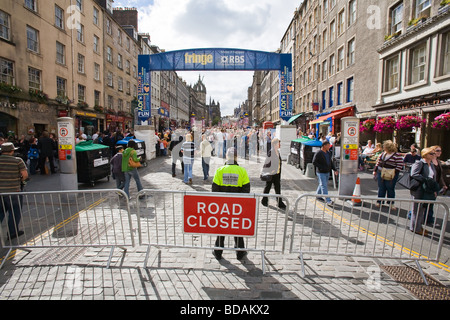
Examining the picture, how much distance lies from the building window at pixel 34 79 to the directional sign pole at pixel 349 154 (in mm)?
19114

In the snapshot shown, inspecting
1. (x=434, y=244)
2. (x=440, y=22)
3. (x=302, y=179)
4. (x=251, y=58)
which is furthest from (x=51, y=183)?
(x=440, y=22)

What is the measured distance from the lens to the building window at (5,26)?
47.9ft

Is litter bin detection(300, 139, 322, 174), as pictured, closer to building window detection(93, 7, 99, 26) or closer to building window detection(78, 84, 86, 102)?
building window detection(78, 84, 86, 102)

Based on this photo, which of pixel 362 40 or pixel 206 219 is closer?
pixel 206 219

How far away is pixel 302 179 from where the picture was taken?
10398mm

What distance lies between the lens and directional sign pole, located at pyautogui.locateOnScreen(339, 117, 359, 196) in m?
7.38

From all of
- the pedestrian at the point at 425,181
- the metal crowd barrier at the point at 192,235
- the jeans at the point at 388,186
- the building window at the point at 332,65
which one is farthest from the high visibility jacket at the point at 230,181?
the building window at the point at 332,65

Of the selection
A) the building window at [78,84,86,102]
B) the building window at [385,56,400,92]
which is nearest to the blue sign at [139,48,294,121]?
the building window at [385,56,400,92]

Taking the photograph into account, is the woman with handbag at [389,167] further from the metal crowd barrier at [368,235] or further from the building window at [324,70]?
the building window at [324,70]

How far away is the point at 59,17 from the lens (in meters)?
19.6

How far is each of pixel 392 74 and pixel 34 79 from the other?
23200 millimetres

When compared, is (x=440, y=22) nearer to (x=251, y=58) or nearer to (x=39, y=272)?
(x=251, y=58)

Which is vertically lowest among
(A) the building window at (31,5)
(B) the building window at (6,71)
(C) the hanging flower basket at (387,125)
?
(C) the hanging flower basket at (387,125)
